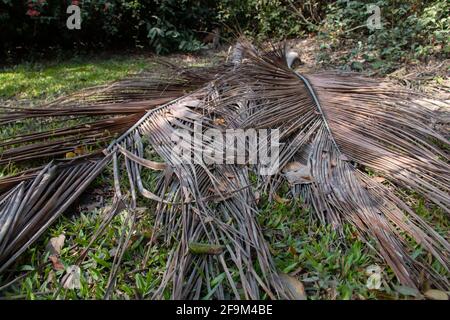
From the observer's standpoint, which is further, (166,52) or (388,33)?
(166,52)

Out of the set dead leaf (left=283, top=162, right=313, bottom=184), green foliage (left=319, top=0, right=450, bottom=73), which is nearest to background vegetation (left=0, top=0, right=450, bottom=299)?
green foliage (left=319, top=0, right=450, bottom=73)

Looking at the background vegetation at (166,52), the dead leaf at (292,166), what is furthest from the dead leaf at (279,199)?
the dead leaf at (292,166)

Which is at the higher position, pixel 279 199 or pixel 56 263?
pixel 279 199

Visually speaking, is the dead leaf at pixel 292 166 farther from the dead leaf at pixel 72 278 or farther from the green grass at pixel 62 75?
the green grass at pixel 62 75

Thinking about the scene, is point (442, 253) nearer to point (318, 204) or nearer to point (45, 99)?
point (318, 204)

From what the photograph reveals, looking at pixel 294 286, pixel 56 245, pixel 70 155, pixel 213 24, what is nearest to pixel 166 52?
pixel 213 24

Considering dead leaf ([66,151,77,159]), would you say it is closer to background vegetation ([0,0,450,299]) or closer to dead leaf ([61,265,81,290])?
background vegetation ([0,0,450,299])

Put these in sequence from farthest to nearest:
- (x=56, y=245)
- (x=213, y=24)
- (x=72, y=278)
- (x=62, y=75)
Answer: (x=213, y=24) → (x=62, y=75) → (x=56, y=245) → (x=72, y=278)

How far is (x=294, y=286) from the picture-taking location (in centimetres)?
132

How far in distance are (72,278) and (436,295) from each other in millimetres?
1231

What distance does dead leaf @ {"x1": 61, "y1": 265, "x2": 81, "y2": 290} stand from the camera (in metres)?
1.37

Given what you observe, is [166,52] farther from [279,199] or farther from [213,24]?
[279,199]

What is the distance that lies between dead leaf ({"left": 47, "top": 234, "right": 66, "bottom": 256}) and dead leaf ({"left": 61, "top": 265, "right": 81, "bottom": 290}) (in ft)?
0.40

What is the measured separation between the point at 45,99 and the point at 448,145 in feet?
9.15
